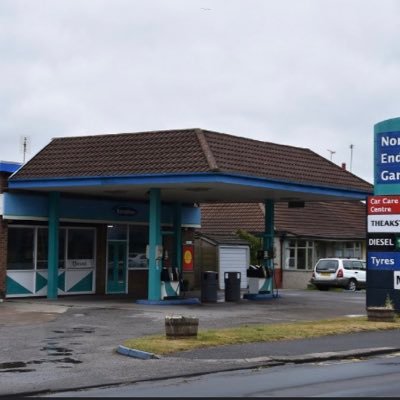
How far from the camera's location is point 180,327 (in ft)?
56.0

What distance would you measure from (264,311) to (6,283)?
9.45 metres

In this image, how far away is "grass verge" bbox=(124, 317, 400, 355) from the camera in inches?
640

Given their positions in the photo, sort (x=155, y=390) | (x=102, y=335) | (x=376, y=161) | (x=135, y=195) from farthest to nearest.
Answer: (x=135, y=195) < (x=376, y=161) < (x=102, y=335) < (x=155, y=390)

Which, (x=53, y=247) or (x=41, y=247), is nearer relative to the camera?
(x=53, y=247)

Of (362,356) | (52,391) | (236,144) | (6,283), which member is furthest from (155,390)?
(6,283)

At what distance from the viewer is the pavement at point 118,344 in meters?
13.3

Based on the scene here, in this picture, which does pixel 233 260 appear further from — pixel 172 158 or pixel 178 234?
pixel 172 158

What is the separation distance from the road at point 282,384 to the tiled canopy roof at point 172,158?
11.9m

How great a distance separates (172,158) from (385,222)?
6767mm

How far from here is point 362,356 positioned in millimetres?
16188

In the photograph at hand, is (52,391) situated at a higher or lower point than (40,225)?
lower

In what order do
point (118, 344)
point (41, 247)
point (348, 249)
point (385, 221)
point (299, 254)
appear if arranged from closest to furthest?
point (118, 344) < point (385, 221) < point (41, 247) < point (299, 254) < point (348, 249)

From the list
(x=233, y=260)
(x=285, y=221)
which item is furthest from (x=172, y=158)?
(x=285, y=221)

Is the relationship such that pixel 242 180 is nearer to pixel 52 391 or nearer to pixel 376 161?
pixel 376 161
